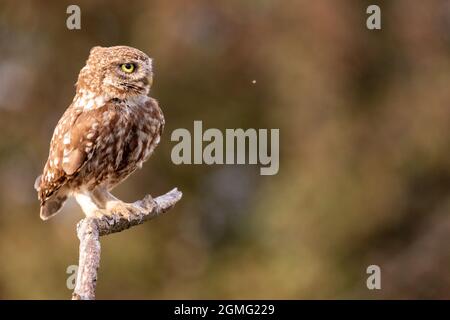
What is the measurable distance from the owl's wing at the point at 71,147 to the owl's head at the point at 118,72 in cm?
17

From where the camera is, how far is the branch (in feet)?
13.5

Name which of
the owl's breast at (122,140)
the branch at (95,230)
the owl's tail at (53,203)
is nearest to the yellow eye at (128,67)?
the owl's breast at (122,140)

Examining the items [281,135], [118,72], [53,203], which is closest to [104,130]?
[118,72]

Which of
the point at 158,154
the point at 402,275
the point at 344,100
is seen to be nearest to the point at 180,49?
the point at 158,154

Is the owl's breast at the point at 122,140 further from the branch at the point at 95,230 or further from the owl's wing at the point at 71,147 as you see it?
the branch at the point at 95,230

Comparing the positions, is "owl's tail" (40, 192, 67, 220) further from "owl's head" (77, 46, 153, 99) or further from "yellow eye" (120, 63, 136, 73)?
"yellow eye" (120, 63, 136, 73)

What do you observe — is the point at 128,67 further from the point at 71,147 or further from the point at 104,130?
the point at 71,147

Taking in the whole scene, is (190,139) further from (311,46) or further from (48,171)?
(48,171)

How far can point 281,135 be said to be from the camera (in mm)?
14633

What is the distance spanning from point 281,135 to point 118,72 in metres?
9.46

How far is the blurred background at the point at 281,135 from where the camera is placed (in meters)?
13.7

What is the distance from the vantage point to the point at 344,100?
549 inches

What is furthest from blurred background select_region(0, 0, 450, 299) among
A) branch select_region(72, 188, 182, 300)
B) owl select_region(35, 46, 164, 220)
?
branch select_region(72, 188, 182, 300)
